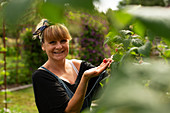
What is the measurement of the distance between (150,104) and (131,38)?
97 cm

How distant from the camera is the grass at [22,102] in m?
5.03

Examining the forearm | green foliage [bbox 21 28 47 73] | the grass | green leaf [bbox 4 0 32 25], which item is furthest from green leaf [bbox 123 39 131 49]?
green foliage [bbox 21 28 47 73]

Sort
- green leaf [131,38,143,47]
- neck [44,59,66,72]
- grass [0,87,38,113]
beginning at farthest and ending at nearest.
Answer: grass [0,87,38,113], neck [44,59,66,72], green leaf [131,38,143,47]

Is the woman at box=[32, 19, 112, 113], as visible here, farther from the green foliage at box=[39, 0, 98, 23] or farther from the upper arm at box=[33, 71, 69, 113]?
the green foliage at box=[39, 0, 98, 23]

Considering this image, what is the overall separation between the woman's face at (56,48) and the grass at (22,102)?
273cm

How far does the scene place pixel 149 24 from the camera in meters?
0.28

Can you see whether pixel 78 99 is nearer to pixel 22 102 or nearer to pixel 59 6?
pixel 59 6

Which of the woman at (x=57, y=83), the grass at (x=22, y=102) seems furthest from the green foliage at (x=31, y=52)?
the woman at (x=57, y=83)

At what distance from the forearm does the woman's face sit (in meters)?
0.56

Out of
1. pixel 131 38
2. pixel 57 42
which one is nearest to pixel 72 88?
pixel 57 42

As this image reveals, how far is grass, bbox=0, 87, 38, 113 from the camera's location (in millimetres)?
5029

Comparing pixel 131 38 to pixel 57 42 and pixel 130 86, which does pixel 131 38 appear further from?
pixel 57 42

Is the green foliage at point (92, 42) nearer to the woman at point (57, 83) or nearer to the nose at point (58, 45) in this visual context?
the woman at point (57, 83)

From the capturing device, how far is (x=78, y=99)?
1.97 metres
